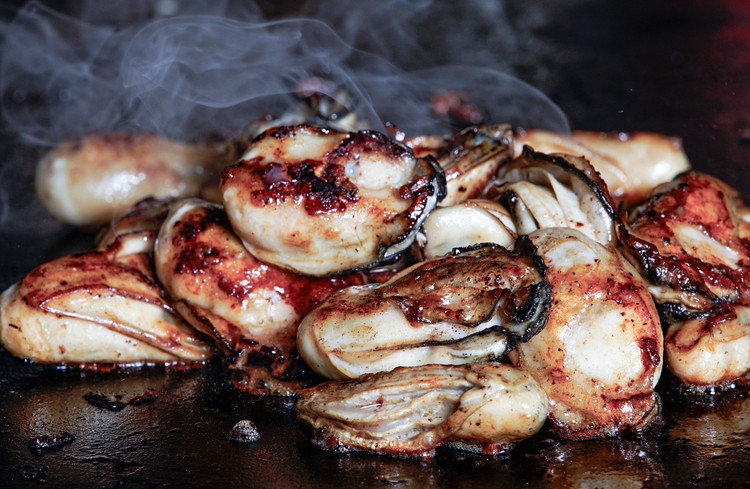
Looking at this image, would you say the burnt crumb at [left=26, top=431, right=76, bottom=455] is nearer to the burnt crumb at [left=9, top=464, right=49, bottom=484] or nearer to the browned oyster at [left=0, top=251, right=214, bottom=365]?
the burnt crumb at [left=9, top=464, right=49, bottom=484]

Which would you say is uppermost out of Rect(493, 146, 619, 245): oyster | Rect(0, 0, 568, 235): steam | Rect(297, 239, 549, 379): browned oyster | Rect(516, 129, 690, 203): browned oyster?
Rect(493, 146, 619, 245): oyster

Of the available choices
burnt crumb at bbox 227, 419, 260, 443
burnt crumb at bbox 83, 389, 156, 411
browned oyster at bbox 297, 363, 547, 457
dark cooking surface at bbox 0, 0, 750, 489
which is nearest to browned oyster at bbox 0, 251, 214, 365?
dark cooking surface at bbox 0, 0, 750, 489

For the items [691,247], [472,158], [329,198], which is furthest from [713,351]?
[329,198]

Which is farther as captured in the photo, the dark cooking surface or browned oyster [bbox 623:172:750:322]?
browned oyster [bbox 623:172:750:322]

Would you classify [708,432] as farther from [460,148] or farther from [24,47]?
[24,47]

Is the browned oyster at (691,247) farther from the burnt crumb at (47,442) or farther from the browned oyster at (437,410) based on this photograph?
the burnt crumb at (47,442)

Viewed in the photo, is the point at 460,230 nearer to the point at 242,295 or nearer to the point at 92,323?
the point at 242,295

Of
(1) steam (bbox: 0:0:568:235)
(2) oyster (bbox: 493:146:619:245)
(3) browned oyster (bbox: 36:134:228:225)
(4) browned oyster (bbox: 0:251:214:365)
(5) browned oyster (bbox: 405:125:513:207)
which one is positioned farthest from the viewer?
(1) steam (bbox: 0:0:568:235)
